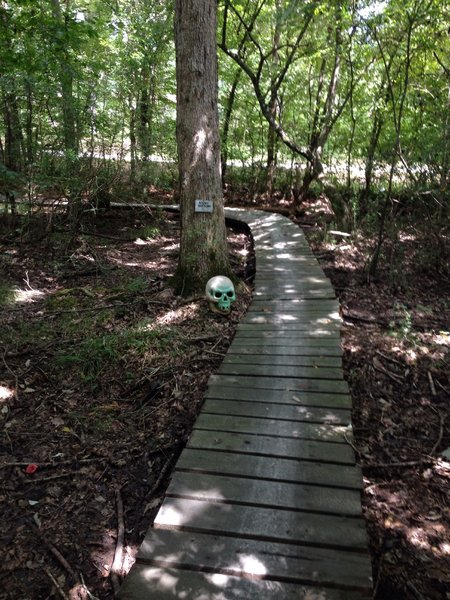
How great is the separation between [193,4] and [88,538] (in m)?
6.04

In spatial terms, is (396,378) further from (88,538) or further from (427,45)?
(427,45)

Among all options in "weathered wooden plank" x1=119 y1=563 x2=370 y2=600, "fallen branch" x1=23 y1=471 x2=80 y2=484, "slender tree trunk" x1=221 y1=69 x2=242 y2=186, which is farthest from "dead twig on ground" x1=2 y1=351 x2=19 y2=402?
"slender tree trunk" x1=221 y1=69 x2=242 y2=186

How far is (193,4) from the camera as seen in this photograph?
523 cm

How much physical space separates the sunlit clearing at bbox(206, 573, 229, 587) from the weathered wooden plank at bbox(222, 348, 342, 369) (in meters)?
2.31

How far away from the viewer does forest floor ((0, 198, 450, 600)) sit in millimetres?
2404

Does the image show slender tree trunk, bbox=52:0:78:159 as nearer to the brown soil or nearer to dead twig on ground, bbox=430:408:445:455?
the brown soil

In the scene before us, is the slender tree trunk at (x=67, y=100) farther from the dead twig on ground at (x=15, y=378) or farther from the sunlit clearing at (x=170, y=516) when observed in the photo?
the sunlit clearing at (x=170, y=516)

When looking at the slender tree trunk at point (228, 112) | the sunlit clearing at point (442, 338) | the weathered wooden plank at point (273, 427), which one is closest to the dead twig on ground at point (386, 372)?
the sunlit clearing at point (442, 338)

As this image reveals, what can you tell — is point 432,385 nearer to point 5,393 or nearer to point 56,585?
point 56,585

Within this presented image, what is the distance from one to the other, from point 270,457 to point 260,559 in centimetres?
80

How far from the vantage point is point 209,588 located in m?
1.93

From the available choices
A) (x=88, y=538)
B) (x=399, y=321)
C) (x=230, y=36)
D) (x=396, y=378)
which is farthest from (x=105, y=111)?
(x=88, y=538)

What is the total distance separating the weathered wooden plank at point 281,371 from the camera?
3927mm

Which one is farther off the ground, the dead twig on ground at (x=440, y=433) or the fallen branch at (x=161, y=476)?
the dead twig on ground at (x=440, y=433)
